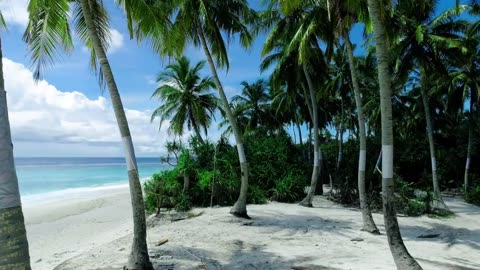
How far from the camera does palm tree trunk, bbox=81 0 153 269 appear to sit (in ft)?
21.6

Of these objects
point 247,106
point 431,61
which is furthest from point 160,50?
point 247,106

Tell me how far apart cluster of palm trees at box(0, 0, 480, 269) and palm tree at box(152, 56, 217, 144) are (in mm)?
68

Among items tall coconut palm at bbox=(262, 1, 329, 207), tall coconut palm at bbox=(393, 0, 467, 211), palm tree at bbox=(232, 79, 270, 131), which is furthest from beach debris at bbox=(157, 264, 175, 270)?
palm tree at bbox=(232, 79, 270, 131)

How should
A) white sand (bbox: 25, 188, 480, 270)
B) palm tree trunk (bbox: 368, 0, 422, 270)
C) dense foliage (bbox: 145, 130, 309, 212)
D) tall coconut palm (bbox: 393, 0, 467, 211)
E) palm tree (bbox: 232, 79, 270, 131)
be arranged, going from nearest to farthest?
palm tree trunk (bbox: 368, 0, 422, 270) < white sand (bbox: 25, 188, 480, 270) < dense foliage (bbox: 145, 130, 309, 212) < tall coconut palm (bbox: 393, 0, 467, 211) < palm tree (bbox: 232, 79, 270, 131)

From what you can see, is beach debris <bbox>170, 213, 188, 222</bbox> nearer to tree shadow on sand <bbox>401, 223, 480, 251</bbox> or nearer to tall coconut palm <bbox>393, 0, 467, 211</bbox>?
tree shadow on sand <bbox>401, 223, 480, 251</bbox>

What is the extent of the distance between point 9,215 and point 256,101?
96.9 feet

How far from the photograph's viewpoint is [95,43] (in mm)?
6906

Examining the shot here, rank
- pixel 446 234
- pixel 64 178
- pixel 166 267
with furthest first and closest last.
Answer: pixel 64 178 < pixel 446 234 < pixel 166 267

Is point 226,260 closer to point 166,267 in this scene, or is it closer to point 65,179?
point 166,267

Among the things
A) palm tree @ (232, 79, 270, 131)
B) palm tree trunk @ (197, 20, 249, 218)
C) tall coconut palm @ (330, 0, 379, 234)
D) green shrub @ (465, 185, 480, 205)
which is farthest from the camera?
palm tree @ (232, 79, 270, 131)

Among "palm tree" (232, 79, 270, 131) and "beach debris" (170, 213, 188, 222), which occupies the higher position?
"palm tree" (232, 79, 270, 131)

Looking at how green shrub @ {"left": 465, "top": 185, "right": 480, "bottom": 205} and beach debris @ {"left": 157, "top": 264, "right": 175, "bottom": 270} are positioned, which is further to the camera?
green shrub @ {"left": 465, "top": 185, "right": 480, "bottom": 205}

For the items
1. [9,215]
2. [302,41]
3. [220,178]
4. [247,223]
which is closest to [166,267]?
[9,215]

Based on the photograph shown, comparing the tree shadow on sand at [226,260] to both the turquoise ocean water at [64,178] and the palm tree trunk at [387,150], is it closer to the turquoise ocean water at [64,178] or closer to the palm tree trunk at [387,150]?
the palm tree trunk at [387,150]
